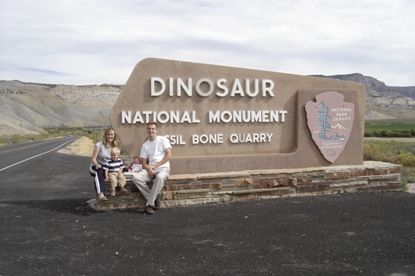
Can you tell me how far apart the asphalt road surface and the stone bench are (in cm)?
25

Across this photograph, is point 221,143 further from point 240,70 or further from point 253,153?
point 240,70

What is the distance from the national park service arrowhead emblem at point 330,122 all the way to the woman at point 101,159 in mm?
4026

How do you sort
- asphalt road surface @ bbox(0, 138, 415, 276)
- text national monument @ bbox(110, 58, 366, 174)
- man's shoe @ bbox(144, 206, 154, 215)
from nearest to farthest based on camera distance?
1. asphalt road surface @ bbox(0, 138, 415, 276)
2. man's shoe @ bbox(144, 206, 154, 215)
3. text national monument @ bbox(110, 58, 366, 174)

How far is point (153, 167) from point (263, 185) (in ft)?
7.07

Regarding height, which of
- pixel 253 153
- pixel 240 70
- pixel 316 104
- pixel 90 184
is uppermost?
pixel 240 70

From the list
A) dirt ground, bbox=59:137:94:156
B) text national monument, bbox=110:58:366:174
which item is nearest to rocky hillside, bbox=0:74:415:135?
dirt ground, bbox=59:137:94:156

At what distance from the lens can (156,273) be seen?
14.8ft

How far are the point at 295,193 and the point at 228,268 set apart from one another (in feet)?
13.4

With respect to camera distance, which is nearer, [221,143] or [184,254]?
[184,254]

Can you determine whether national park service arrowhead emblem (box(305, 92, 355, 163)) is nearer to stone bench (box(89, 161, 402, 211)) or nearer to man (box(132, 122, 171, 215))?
stone bench (box(89, 161, 402, 211))

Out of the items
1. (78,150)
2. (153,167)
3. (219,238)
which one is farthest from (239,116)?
(78,150)

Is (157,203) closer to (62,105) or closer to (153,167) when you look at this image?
(153,167)

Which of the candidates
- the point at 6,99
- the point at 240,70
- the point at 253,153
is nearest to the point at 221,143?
the point at 253,153

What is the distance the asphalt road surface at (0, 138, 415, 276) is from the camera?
184 inches
